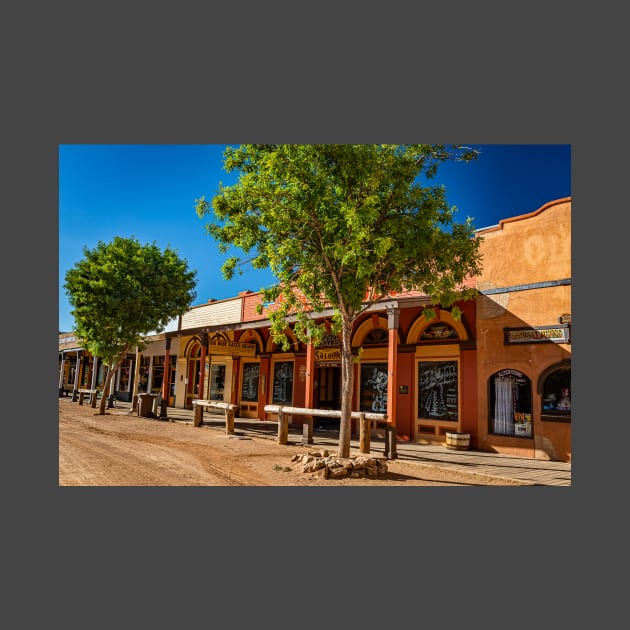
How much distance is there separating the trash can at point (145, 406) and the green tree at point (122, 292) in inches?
46.9

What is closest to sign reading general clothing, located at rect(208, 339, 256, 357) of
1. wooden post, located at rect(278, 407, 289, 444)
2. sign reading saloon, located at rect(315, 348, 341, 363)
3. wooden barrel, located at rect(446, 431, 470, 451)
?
sign reading saloon, located at rect(315, 348, 341, 363)

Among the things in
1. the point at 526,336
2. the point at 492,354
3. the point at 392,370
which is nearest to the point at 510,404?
the point at 492,354

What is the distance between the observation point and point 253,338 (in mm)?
16594

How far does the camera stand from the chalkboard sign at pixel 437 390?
10586 mm

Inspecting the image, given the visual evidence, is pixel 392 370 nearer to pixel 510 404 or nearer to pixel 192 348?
pixel 510 404

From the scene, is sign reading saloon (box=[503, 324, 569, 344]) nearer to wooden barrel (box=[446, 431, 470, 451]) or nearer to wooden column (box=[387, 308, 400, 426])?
wooden barrel (box=[446, 431, 470, 451])

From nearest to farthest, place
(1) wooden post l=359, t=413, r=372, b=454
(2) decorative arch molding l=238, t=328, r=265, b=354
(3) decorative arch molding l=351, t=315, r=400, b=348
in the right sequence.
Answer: (1) wooden post l=359, t=413, r=372, b=454 < (3) decorative arch molding l=351, t=315, r=400, b=348 < (2) decorative arch molding l=238, t=328, r=265, b=354

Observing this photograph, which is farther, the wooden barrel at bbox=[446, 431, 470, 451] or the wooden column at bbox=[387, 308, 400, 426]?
the wooden barrel at bbox=[446, 431, 470, 451]

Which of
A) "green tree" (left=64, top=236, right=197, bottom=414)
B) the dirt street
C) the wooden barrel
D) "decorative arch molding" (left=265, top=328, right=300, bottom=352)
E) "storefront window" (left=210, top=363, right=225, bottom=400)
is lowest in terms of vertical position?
the dirt street

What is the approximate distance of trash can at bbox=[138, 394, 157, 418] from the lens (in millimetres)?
14703

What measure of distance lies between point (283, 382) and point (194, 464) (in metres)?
7.82

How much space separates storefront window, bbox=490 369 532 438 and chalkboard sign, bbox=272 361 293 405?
681 cm

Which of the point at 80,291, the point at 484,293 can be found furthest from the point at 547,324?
the point at 80,291

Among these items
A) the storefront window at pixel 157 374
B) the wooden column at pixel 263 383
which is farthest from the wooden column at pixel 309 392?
the storefront window at pixel 157 374
